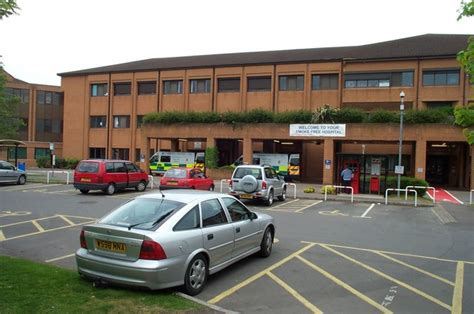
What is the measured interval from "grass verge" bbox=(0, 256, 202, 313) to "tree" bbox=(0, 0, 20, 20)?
3.78 metres

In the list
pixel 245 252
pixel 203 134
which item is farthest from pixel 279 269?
pixel 203 134

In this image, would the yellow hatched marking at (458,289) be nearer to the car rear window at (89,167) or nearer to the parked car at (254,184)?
the parked car at (254,184)

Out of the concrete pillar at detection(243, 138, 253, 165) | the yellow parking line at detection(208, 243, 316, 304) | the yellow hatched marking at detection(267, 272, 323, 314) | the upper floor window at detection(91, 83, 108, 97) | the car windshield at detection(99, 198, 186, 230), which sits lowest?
the yellow parking line at detection(208, 243, 316, 304)

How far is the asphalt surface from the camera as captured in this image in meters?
6.29

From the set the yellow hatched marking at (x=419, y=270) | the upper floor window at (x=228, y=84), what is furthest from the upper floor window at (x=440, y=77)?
the yellow hatched marking at (x=419, y=270)

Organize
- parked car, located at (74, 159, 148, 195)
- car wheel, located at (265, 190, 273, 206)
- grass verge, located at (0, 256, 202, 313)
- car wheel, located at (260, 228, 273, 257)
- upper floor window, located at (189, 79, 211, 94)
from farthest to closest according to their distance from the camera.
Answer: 1. upper floor window, located at (189, 79, 211, 94)
2. parked car, located at (74, 159, 148, 195)
3. car wheel, located at (265, 190, 273, 206)
4. car wheel, located at (260, 228, 273, 257)
5. grass verge, located at (0, 256, 202, 313)

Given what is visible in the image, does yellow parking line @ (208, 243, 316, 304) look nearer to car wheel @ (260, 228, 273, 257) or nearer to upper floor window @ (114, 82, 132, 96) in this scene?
car wheel @ (260, 228, 273, 257)

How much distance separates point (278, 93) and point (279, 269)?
39093 mm

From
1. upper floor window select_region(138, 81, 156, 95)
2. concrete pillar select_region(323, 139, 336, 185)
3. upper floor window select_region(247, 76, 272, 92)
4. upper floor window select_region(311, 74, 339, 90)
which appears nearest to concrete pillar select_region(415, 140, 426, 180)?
concrete pillar select_region(323, 139, 336, 185)

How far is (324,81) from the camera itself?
44.6 m

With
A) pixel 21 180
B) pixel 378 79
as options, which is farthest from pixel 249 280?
pixel 378 79

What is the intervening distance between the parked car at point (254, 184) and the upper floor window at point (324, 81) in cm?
2635

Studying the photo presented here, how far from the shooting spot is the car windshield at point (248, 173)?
19.1m

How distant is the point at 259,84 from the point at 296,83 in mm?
4010
